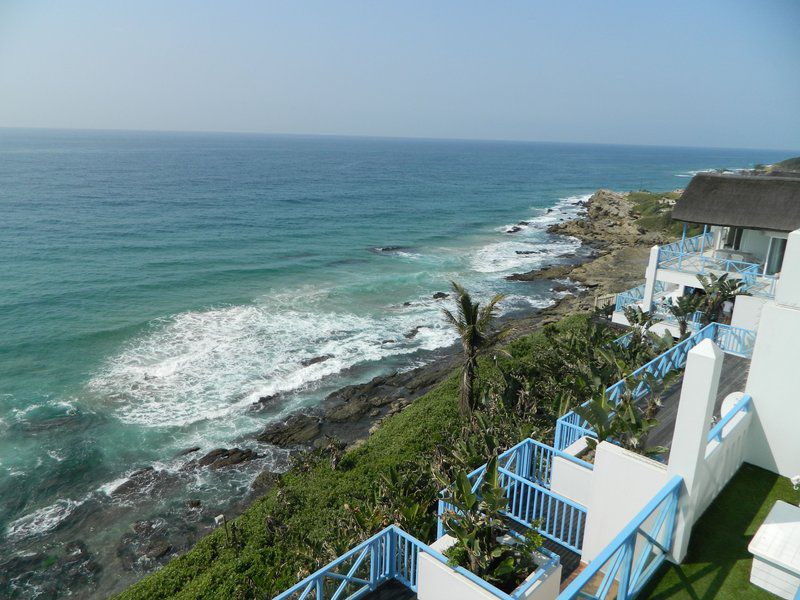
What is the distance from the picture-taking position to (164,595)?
43.2 feet

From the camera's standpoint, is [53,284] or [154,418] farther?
[53,284]

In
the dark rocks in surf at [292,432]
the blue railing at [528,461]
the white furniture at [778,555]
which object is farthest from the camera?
the dark rocks in surf at [292,432]

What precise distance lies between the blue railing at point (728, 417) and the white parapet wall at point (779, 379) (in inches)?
5.3

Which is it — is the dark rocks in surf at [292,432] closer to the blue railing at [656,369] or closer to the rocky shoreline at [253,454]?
the rocky shoreline at [253,454]

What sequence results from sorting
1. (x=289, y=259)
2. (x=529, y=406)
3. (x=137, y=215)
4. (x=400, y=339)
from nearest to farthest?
1. (x=529, y=406)
2. (x=400, y=339)
3. (x=289, y=259)
4. (x=137, y=215)

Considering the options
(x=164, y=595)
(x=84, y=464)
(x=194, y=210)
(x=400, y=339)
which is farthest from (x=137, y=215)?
(x=164, y=595)

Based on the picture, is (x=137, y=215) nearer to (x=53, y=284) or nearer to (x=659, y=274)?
(x=53, y=284)

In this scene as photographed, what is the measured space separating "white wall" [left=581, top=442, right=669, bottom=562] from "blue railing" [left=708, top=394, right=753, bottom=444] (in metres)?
1.02

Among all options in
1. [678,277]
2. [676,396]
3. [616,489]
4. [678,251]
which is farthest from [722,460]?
[678,251]

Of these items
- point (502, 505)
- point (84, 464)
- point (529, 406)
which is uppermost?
point (502, 505)

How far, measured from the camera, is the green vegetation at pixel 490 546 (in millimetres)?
6914

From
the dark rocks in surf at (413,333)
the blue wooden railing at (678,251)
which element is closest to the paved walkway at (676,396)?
the blue wooden railing at (678,251)

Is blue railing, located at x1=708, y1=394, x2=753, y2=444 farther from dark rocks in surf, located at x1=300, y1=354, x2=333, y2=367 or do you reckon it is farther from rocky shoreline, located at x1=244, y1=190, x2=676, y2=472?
dark rocks in surf, located at x1=300, y1=354, x2=333, y2=367

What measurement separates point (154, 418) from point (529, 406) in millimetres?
14914
